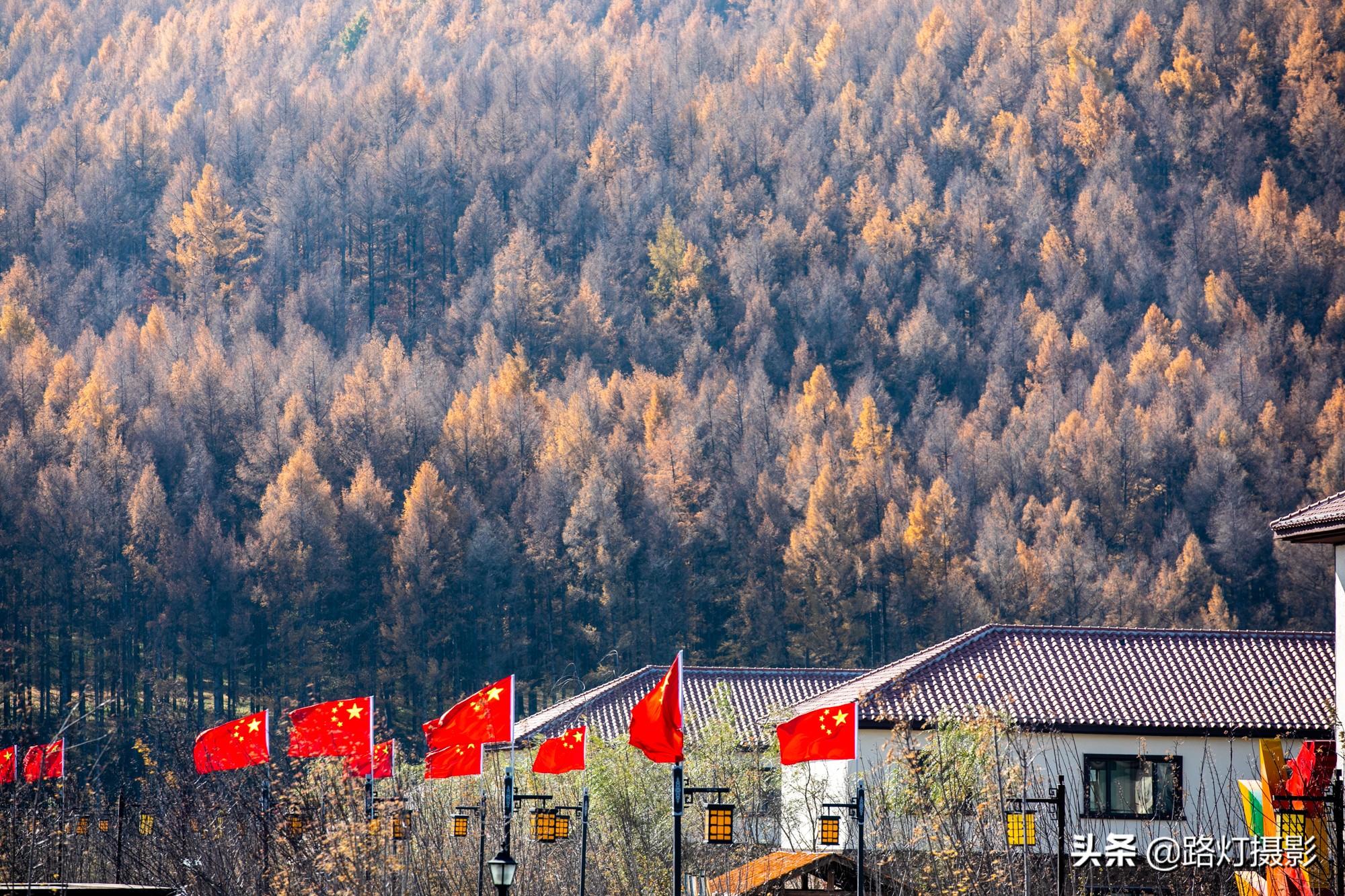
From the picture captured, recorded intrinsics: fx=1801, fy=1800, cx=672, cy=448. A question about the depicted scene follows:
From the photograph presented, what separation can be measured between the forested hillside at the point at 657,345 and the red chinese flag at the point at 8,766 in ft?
102

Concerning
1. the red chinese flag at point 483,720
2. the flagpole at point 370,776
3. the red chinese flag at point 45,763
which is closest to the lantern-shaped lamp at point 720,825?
the red chinese flag at point 483,720

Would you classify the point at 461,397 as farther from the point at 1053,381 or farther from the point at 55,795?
the point at 55,795

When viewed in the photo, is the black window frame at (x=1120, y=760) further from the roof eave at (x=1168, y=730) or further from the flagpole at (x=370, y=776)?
the flagpole at (x=370, y=776)

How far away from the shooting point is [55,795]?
3941cm

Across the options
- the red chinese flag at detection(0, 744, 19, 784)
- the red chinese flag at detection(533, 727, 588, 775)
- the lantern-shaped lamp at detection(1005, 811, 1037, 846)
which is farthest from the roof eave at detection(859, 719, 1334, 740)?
the red chinese flag at detection(0, 744, 19, 784)

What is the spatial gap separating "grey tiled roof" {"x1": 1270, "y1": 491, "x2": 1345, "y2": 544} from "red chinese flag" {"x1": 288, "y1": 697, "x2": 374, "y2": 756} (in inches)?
631

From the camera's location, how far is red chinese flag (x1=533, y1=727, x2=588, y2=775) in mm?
35375

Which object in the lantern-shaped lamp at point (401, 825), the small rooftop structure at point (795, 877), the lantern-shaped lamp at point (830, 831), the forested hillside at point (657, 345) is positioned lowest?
the small rooftop structure at point (795, 877)

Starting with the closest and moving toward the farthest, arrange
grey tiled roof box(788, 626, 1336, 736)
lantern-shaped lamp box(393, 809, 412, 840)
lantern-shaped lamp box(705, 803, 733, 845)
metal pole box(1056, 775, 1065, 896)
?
lantern-shaped lamp box(705, 803, 733, 845) < metal pole box(1056, 775, 1065, 896) < lantern-shaped lamp box(393, 809, 412, 840) < grey tiled roof box(788, 626, 1336, 736)

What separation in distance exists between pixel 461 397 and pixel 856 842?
75.9m

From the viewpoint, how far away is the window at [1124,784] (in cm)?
3975

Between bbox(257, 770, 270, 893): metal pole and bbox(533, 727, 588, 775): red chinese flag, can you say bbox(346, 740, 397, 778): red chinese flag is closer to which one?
bbox(257, 770, 270, 893): metal pole

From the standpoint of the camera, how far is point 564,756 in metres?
35.7

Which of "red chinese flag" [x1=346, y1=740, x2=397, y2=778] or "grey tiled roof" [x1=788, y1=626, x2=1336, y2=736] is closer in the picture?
"red chinese flag" [x1=346, y1=740, x2=397, y2=778]
